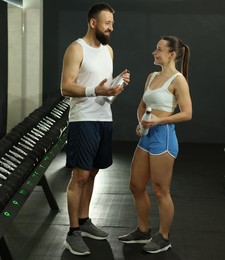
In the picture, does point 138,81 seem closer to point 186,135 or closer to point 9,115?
point 186,135

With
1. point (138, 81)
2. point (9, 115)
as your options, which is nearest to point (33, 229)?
point (9, 115)

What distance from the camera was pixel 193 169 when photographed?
654 cm

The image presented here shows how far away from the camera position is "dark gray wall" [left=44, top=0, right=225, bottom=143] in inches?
320

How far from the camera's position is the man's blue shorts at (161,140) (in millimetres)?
3588

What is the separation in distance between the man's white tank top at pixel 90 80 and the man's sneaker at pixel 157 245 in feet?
2.99

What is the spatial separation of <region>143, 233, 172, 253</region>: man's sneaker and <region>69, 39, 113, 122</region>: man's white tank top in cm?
91

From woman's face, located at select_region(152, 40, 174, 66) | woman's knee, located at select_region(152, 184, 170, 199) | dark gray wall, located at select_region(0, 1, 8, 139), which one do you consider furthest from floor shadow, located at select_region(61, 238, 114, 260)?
dark gray wall, located at select_region(0, 1, 8, 139)

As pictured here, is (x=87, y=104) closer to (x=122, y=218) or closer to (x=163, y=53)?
(x=163, y=53)

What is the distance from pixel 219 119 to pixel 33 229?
4.80m

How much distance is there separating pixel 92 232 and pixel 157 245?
1.71 ft

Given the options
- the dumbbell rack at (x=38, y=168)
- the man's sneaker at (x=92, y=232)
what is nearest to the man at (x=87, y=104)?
the man's sneaker at (x=92, y=232)

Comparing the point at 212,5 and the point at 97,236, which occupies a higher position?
the point at 212,5

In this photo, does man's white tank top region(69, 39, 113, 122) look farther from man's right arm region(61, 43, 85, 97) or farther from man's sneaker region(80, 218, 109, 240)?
man's sneaker region(80, 218, 109, 240)

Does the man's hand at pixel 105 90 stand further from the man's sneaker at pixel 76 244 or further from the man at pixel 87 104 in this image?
the man's sneaker at pixel 76 244
